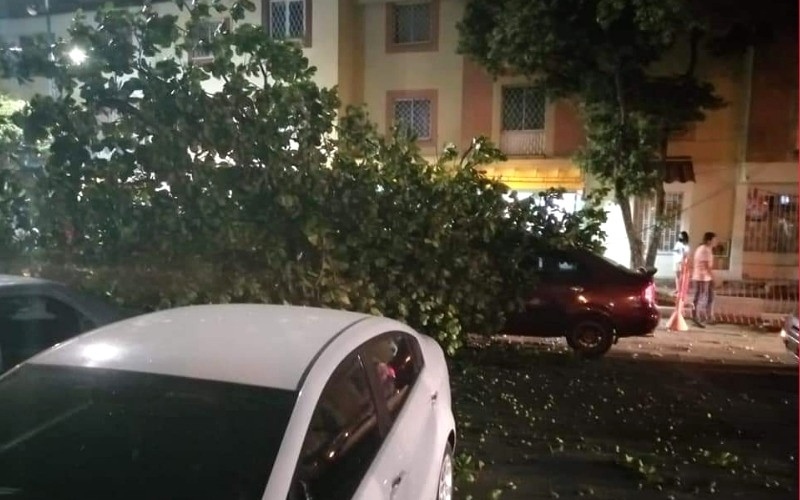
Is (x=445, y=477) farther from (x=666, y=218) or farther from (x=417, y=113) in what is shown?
(x=417, y=113)

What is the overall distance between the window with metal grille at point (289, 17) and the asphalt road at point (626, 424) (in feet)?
43.6

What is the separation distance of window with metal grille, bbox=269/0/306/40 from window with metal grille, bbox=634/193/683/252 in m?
10.1

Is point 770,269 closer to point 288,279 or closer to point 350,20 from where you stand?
point 350,20

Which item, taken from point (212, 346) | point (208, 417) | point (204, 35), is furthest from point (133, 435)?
point (204, 35)

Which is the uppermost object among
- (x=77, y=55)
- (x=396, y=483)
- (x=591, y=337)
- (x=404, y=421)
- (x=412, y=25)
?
(x=412, y=25)

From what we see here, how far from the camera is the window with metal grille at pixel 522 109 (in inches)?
834

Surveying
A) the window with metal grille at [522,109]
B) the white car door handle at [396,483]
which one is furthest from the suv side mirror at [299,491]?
the window with metal grille at [522,109]

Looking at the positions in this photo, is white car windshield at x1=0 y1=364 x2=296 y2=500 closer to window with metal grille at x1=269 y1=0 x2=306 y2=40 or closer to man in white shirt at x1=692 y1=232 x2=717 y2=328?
man in white shirt at x1=692 y1=232 x2=717 y2=328

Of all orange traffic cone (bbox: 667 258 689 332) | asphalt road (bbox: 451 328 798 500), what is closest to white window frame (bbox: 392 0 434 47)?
orange traffic cone (bbox: 667 258 689 332)

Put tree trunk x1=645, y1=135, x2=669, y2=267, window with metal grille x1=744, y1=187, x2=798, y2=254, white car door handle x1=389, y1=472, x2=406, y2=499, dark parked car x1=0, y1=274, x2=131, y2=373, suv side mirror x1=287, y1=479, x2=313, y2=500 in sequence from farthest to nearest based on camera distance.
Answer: window with metal grille x1=744, y1=187, x2=798, y2=254, tree trunk x1=645, y1=135, x2=669, y2=267, dark parked car x1=0, y1=274, x2=131, y2=373, white car door handle x1=389, y1=472, x2=406, y2=499, suv side mirror x1=287, y1=479, x2=313, y2=500

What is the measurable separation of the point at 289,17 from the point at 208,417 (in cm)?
1964

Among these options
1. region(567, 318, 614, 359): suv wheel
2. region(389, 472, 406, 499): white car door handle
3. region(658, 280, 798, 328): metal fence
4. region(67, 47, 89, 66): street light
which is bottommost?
region(658, 280, 798, 328): metal fence

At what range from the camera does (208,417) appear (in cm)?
290

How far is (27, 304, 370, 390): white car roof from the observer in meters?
2.98
